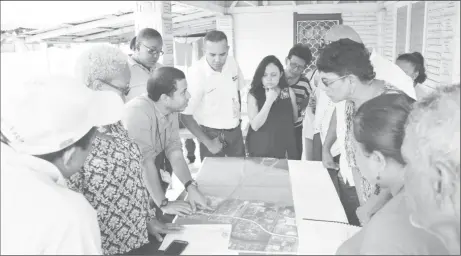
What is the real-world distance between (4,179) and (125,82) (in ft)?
3.49

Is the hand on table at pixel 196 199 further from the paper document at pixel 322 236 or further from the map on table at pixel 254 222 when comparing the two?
the paper document at pixel 322 236

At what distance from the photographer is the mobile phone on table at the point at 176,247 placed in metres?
1.52

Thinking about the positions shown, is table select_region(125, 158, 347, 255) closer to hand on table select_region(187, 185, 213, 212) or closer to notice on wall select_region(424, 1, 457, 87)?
hand on table select_region(187, 185, 213, 212)

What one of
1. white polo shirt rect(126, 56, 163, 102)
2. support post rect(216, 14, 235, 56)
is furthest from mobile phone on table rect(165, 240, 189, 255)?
support post rect(216, 14, 235, 56)

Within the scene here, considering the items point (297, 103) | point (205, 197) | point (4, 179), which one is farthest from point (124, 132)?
point (297, 103)

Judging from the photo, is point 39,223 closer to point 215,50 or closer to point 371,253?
point 371,253

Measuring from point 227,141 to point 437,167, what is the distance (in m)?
2.49

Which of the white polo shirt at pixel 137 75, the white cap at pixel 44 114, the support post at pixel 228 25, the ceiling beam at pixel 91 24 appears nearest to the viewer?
the white cap at pixel 44 114

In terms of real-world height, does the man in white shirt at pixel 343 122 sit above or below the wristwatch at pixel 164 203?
above

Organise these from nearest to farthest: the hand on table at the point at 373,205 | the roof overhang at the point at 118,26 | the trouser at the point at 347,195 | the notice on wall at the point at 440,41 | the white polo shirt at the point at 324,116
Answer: the hand on table at the point at 373,205, the trouser at the point at 347,195, the white polo shirt at the point at 324,116, the notice on wall at the point at 440,41, the roof overhang at the point at 118,26

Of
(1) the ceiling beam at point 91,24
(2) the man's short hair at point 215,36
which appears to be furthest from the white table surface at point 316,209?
(1) the ceiling beam at point 91,24

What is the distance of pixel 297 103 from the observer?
3484 millimetres

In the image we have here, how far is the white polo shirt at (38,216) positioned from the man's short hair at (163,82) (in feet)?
3.91

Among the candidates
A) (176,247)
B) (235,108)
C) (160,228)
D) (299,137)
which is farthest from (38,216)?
(299,137)
